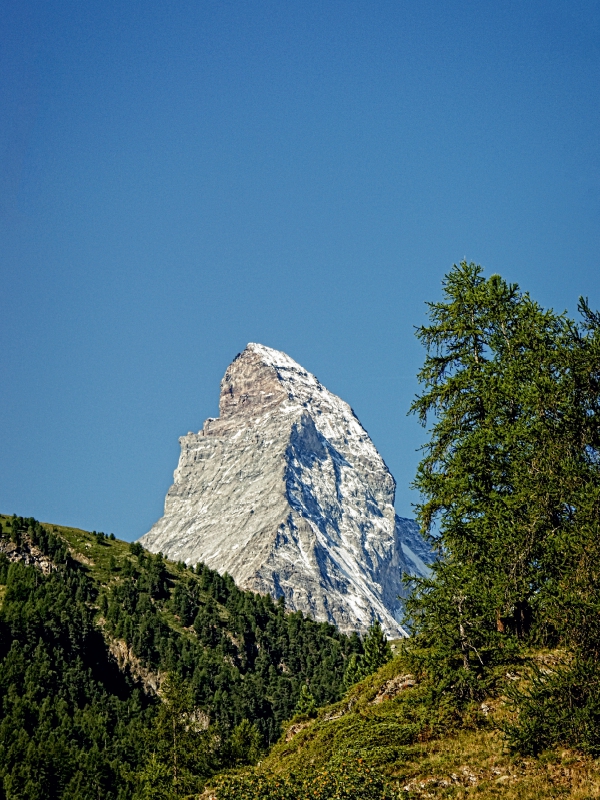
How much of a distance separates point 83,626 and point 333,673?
162ft

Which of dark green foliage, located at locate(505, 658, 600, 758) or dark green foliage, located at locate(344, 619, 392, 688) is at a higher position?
dark green foliage, located at locate(344, 619, 392, 688)

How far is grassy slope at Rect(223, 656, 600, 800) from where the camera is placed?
2106cm

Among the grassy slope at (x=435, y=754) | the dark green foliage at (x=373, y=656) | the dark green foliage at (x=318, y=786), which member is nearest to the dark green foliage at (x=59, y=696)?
the dark green foliage at (x=373, y=656)

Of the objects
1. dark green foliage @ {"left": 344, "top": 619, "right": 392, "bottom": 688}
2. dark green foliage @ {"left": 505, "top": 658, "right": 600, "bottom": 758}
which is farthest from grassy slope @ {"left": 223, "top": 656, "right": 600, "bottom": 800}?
dark green foliage @ {"left": 344, "top": 619, "right": 392, "bottom": 688}

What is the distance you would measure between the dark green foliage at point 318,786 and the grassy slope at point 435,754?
0.56 metres

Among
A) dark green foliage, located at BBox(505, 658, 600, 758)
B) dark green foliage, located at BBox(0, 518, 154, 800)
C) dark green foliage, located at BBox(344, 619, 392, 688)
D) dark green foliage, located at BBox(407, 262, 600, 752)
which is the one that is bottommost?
dark green foliage, located at BBox(505, 658, 600, 758)

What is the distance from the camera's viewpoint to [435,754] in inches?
964

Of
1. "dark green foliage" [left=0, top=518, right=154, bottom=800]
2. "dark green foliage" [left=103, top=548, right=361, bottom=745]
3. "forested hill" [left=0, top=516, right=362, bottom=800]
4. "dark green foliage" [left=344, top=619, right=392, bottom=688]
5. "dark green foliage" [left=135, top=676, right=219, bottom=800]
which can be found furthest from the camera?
"dark green foliage" [left=103, top=548, right=361, bottom=745]

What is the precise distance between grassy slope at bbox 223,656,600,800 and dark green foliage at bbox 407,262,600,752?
2.50ft

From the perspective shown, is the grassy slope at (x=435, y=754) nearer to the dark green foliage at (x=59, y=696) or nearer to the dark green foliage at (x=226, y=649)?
the dark green foliage at (x=59, y=696)

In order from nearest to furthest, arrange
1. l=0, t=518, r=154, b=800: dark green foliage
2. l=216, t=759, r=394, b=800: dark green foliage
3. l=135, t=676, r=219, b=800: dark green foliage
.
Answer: l=216, t=759, r=394, b=800: dark green foliage, l=135, t=676, r=219, b=800: dark green foliage, l=0, t=518, r=154, b=800: dark green foliage

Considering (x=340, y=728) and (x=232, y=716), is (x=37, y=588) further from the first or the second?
(x=340, y=728)

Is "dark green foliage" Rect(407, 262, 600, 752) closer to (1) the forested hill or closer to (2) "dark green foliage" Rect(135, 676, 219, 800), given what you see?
(2) "dark green foliage" Rect(135, 676, 219, 800)

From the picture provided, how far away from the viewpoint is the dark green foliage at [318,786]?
74.2 feet
